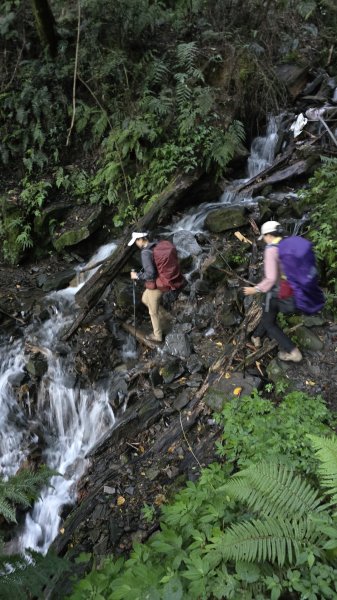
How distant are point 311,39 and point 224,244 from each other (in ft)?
28.8

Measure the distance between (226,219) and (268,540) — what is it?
21.6 ft

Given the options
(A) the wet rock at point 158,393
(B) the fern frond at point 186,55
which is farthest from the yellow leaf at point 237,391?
(B) the fern frond at point 186,55

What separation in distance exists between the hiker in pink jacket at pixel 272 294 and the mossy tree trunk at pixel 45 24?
9.01 metres

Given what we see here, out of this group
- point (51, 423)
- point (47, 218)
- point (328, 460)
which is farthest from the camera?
point (47, 218)

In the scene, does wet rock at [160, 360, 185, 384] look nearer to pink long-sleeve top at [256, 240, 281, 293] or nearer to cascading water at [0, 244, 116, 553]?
cascading water at [0, 244, 116, 553]

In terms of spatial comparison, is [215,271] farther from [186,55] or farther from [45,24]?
[45,24]

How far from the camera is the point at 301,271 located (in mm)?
4871

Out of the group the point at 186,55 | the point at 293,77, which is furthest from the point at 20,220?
the point at 293,77

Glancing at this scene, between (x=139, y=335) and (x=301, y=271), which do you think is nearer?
(x=301, y=271)

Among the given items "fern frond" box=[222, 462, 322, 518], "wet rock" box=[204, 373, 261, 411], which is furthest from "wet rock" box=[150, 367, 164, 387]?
"fern frond" box=[222, 462, 322, 518]

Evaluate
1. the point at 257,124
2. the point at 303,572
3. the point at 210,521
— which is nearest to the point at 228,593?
the point at 303,572

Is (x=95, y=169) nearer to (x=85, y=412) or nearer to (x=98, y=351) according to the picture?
(x=98, y=351)

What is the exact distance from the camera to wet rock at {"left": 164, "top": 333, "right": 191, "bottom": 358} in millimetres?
6582

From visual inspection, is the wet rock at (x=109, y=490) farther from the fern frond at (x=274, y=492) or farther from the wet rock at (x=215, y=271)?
the wet rock at (x=215, y=271)
